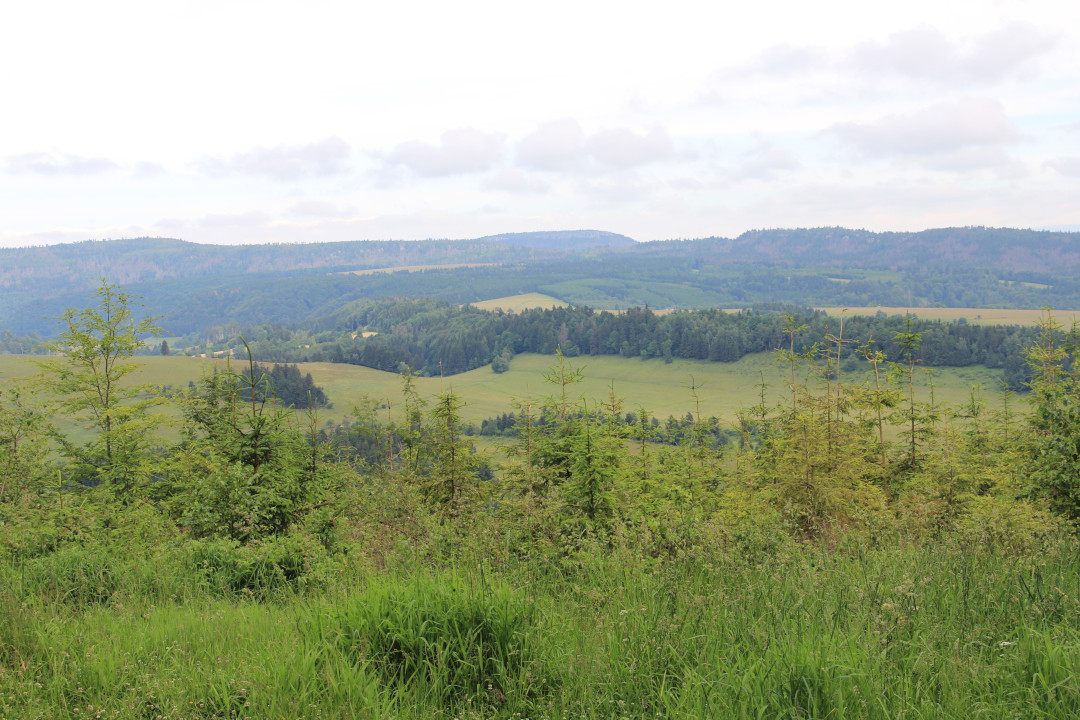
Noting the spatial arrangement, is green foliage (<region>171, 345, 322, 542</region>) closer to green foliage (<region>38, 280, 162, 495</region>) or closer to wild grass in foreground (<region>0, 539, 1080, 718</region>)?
wild grass in foreground (<region>0, 539, 1080, 718</region>)

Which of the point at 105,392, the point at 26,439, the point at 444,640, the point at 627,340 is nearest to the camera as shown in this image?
the point at 444,640

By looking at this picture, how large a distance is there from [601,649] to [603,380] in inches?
5633

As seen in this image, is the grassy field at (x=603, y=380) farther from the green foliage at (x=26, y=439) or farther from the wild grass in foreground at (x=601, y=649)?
the wild grass in foreground at (x=601, y=649)

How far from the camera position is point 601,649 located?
2.92 meters

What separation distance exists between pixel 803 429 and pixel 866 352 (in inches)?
159

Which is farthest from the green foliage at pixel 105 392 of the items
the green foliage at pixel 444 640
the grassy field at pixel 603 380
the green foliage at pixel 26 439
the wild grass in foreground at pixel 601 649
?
the grassy field at pixel 603 380

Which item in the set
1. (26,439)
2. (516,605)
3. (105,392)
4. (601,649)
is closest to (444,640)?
(516,605)

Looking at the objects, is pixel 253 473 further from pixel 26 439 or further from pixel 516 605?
pixel 26 439

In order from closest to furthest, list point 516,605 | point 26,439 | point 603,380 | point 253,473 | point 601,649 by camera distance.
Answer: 1. point 601,649
2. point 516,605
3. point 253,473
4. point 26,439
5. point 603,380

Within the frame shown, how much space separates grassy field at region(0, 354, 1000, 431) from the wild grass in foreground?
94.9m

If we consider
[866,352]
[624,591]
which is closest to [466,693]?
[624,591]

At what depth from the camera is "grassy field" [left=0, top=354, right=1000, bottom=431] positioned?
4360 inches

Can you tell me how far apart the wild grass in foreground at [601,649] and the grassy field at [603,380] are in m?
94.9

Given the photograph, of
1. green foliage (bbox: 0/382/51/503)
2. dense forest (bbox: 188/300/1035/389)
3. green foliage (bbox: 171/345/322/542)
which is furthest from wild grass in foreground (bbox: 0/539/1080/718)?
dense forest (bbox: 188/300/1035/389)
